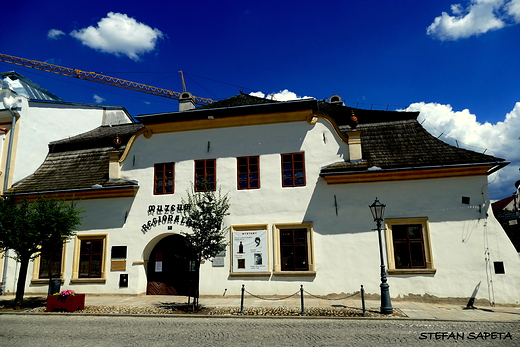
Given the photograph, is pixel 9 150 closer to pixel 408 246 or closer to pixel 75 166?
pixel 75 166

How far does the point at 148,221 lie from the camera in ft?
53.3

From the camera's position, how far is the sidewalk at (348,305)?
447 inches

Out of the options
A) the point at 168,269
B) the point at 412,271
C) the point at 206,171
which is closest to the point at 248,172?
the point at 206,171

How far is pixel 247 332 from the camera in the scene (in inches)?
370

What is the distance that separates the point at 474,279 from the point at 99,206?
616 inches

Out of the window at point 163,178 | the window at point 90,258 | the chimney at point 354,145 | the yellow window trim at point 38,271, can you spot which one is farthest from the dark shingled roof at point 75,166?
the chimney at point 354,145

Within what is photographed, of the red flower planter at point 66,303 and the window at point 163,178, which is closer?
the red flower planter at point 66,303

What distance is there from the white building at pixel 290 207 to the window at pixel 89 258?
0.04 meters

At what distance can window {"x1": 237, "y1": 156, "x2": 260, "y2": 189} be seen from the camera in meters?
15.9

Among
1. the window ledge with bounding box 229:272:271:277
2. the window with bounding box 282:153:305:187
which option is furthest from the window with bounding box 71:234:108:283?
the window with bounding box 282:153:305:187

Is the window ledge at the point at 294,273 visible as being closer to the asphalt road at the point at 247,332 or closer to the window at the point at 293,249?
the window at the point at 293,249

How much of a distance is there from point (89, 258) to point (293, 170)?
988cm

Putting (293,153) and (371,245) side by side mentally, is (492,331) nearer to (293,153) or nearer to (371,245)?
(371,245)

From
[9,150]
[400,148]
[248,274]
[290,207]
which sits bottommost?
[248,274]
